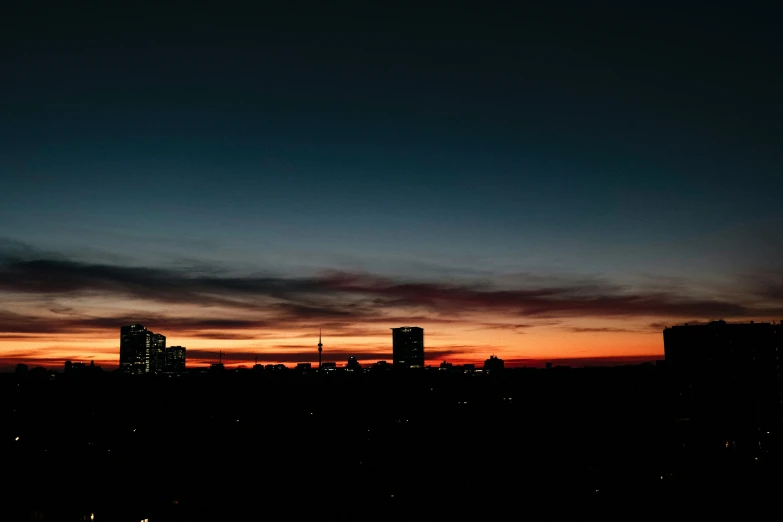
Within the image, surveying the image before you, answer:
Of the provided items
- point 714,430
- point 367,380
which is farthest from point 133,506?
point 367,380

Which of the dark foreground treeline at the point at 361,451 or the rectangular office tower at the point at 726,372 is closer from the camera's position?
the dark foreground treeline at the point at 361,451

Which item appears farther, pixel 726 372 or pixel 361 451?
pixel 726 372

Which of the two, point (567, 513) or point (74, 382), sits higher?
point (74, 382)

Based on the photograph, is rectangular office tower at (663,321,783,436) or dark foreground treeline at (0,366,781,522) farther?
rectangular office tower at (663,321,783,436)

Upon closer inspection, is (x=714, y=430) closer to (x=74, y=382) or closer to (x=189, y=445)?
(x=189, y=445)
